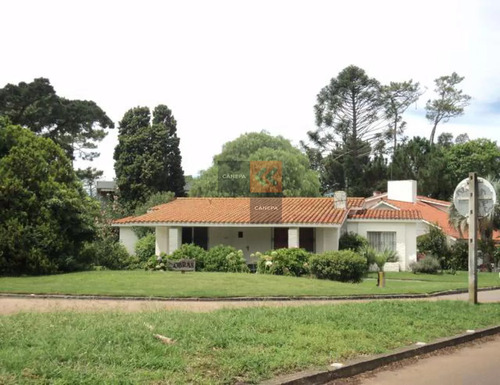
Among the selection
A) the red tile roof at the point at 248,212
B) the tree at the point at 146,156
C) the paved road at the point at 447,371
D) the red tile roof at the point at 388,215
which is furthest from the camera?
the tree at the point at 146,156

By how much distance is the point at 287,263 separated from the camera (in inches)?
923

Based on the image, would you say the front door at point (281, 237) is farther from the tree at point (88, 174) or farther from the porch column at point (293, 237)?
the tree at point (88, 174)

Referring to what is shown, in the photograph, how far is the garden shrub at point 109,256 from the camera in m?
26.3

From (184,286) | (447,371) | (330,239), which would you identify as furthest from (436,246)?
(447,371)

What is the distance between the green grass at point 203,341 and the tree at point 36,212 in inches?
553

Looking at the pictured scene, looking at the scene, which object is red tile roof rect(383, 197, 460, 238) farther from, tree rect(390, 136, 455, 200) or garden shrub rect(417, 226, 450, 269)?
tree rect(390, 136, 455, 200)

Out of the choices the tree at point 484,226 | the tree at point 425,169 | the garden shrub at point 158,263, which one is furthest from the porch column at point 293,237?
the tree at point 425,169

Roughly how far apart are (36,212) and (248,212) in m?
11.0

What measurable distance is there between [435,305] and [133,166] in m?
39.8

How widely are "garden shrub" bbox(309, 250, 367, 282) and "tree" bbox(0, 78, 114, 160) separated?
28811 mm

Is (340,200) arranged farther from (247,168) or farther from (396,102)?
(396,102)

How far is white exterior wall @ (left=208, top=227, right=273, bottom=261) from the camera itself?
96.9ft

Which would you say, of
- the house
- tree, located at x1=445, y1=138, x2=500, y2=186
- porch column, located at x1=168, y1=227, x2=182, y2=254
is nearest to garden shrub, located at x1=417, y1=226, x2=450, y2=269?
the house

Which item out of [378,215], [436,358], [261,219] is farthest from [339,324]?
[378,215]
